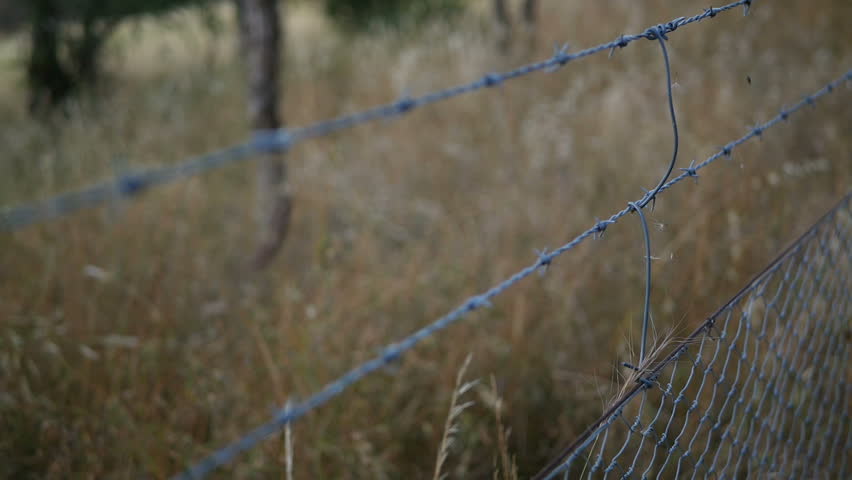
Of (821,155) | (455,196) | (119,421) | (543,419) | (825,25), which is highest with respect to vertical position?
(825,25)

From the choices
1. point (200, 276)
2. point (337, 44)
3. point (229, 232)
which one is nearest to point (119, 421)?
point (200, 276)

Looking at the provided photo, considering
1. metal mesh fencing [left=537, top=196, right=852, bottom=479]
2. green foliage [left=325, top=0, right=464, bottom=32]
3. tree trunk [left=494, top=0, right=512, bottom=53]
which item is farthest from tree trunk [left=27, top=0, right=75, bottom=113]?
metal mesh fencing [left=537, top=196, right=852, bottom=479]

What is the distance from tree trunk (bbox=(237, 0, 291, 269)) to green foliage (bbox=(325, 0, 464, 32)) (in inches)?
164

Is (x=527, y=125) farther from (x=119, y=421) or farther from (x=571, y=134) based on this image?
(x=119, y=421)

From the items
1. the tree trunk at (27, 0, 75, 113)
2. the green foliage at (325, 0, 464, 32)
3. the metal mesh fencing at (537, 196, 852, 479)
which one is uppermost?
the green foliage at (325, 0, 464, 32)

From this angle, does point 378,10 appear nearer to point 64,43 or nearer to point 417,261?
point 64,43

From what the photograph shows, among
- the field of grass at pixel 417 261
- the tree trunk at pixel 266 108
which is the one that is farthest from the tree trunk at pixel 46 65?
the tree trunk at pixel 266 108

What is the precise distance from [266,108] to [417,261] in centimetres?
120

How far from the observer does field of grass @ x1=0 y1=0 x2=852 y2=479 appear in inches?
70.2

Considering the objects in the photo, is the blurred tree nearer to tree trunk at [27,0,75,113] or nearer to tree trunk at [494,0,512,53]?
tree trunk at [27,0,75,113]

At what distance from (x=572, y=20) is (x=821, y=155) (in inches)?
107

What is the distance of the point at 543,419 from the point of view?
1.99 meters

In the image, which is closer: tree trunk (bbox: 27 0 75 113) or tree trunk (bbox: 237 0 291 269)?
tree trunk (bbox: 237 0 291 269)

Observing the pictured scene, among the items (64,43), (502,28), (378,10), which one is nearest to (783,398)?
(502,28)
